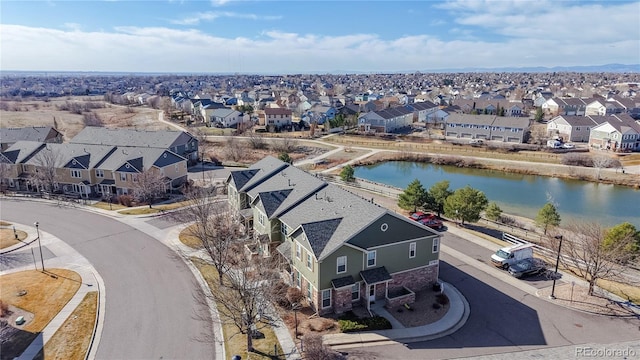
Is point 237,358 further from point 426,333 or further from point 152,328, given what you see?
point 426,333

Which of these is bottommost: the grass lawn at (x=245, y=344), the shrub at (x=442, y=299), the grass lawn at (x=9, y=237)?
the grass lawn at (x=9, y=237)

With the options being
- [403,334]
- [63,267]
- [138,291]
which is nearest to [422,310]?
[403,334]

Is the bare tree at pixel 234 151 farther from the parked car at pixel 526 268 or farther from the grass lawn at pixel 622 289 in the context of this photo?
the grass lawn at pixel 622 289

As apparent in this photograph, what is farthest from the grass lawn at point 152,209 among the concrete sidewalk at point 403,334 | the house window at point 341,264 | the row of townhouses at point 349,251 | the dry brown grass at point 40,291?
the concrete sidewalk at point 403,334

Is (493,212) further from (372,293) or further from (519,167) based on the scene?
(519,167)

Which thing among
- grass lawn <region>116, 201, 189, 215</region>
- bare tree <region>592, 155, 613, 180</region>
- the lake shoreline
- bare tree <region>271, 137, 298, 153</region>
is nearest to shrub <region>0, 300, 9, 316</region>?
grass lawn <region>116, 201, 189, 215</region>
